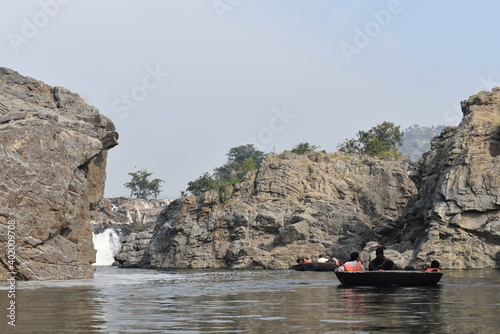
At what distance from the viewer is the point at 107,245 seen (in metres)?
112

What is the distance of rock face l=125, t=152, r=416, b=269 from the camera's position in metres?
73.6

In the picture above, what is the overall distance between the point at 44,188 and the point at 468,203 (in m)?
35.0

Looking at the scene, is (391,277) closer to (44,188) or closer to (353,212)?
(44,188)

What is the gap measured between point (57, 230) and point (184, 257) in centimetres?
4392

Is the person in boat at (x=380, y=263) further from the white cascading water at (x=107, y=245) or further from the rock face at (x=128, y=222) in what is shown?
the white cascading water at (x=107, y=245)

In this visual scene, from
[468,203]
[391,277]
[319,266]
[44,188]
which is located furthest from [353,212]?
[391,277]

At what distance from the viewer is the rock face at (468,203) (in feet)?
187

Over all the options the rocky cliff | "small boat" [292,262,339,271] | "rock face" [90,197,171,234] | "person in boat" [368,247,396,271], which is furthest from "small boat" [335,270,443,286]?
"rock face" [90,197,171,234]

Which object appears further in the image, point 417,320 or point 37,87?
point 37,87

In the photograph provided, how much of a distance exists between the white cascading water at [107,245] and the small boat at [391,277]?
81900 mm

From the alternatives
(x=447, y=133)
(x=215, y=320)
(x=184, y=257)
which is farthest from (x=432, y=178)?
(x=215, y=320)

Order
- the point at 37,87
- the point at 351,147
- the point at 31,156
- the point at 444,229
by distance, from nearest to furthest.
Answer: the point at 31,156 < the point at 37,87 < the point at 444,229 < the point at 351,147

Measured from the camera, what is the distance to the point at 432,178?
66375mm

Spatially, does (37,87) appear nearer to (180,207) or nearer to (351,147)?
(180,207)
